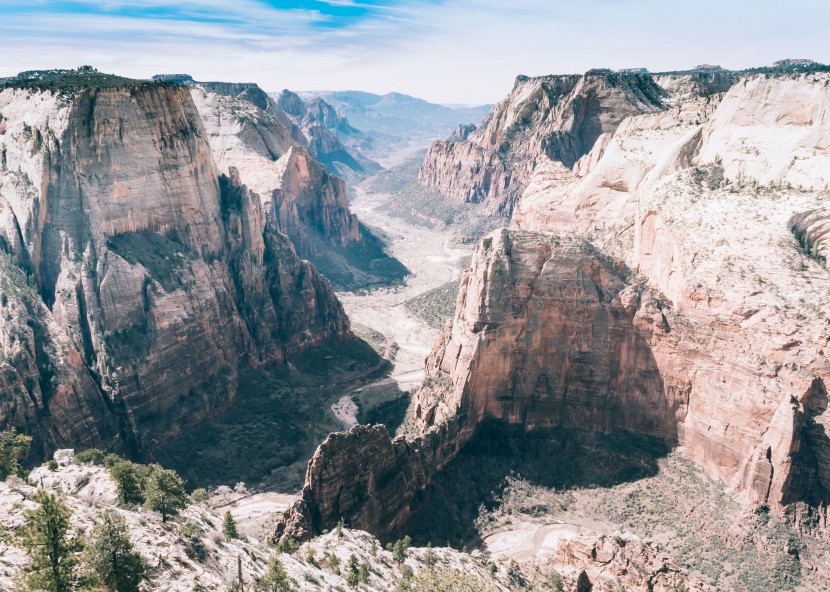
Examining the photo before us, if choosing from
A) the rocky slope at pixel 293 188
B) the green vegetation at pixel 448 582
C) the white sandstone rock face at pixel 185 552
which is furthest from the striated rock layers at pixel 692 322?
the rocky slope at pixel 293 188

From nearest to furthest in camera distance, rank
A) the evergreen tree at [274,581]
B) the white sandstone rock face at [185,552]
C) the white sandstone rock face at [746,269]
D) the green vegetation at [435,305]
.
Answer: the white sandstone rock face at [185,552] → the evergreen tree at [274,581] → the white sandstone rock face at [746,269] → the green vegetation at [435,305]

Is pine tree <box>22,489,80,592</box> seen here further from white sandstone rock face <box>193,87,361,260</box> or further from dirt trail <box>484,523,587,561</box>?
white sandstone rock face <box>193,87,361,260</box>

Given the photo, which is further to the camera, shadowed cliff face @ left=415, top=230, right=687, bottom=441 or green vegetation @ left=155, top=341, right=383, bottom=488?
green vegetation @ left=155, top=341, right=383, bottom=488

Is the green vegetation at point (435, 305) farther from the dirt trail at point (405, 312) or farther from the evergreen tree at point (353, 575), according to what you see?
the evergreen tree at point (353, 575)

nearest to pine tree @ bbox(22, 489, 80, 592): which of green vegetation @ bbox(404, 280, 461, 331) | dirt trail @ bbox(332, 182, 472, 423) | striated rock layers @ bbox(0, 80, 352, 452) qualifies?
striated rock layers @ bbox(0, 80, 352, 452)

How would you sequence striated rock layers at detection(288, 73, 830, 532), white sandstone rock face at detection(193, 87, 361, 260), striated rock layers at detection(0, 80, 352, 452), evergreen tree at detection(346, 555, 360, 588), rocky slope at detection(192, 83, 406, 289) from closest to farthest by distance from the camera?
evergreen tree at detection(346, 555, 360, 588) → striated rock layers at detection(288, 73, 830, 532) → striated rock layers at detection(0, 80, 352, 452) → white sandstone rock face at detection(193, 87, 361, 260) → rocky slope at detection(192, 83, 406, 289)
